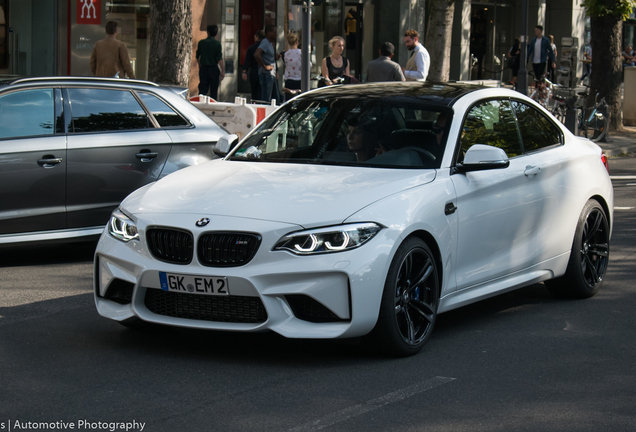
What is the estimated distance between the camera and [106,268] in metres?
5.54

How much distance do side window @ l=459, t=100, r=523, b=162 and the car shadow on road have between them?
13.0 feet

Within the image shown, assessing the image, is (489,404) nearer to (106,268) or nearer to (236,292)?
(236,292)

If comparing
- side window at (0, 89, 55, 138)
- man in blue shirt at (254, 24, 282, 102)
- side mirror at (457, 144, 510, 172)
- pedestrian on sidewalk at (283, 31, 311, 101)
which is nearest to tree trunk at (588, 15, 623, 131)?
pedestrian on sidewalk at (283, 31, 311, 101)

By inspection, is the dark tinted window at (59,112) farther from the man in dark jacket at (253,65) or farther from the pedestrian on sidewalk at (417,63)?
the man in dark jacket at (253,65)

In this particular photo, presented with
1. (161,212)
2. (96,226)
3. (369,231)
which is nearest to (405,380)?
(369,231)

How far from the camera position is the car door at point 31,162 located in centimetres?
786

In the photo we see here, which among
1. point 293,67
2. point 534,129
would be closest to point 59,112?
point 534,129

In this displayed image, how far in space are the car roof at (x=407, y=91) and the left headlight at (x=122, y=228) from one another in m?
1.80

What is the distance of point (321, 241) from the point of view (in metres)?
5.03

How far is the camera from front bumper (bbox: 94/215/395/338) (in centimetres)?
498

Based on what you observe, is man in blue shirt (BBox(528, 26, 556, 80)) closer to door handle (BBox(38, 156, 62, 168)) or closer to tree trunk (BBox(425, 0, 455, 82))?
tree trunk (BBox(425, 0, 455, 82))

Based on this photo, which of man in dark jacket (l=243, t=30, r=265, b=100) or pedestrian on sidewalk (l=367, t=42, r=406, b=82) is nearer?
pedestrian on sidewalk (l=367, t=42, r=406, b=82)

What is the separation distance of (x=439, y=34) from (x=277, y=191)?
16954mm

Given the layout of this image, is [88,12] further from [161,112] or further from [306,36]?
[161,112]
